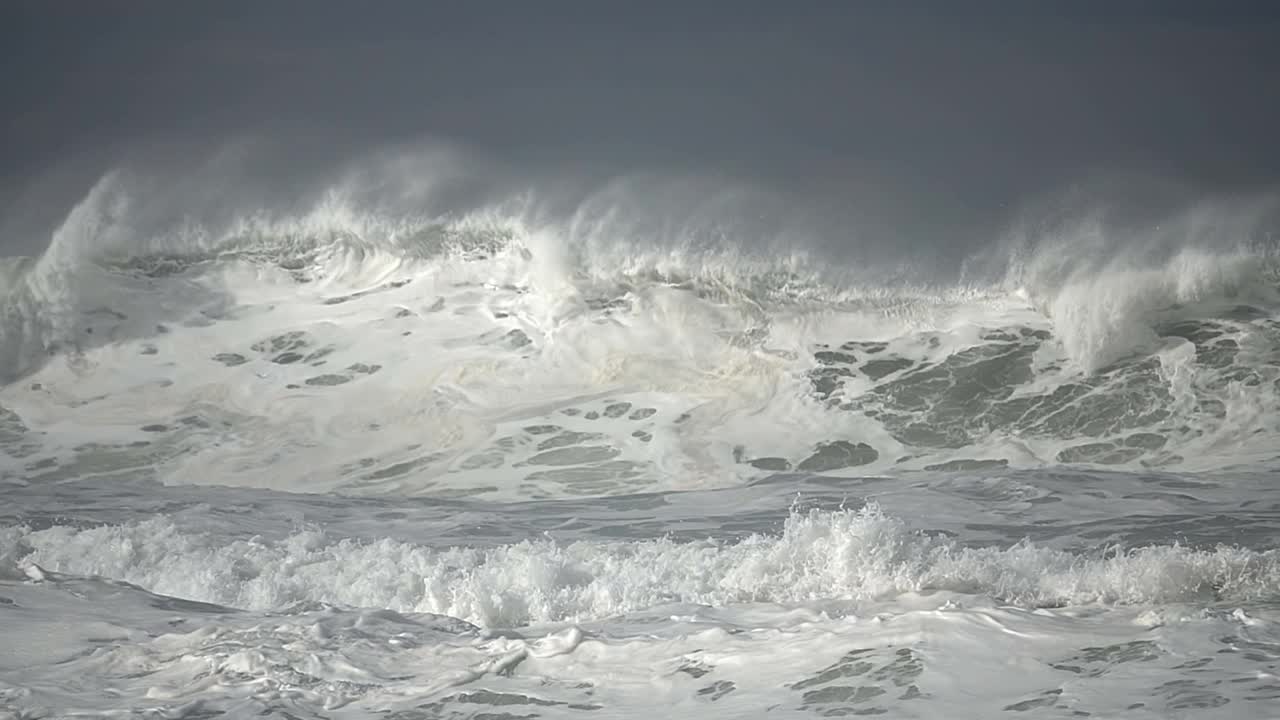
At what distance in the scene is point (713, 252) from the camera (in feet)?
39.0

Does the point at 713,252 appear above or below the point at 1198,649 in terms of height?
above

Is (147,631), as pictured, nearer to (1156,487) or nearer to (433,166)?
(1156,487)

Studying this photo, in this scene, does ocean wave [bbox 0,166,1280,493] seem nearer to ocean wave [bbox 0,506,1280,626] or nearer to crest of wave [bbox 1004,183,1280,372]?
crest of wave [bbox 1004,183,1280,372]

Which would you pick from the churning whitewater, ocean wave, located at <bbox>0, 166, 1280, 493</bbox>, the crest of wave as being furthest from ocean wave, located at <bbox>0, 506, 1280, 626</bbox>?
the crest of wave

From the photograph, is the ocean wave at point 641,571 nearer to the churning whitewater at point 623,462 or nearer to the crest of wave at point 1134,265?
the churning whitewater at point 623,462

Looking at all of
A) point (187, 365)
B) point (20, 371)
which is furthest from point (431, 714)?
point (20, 371)

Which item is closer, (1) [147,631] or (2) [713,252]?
(1) [147,631]

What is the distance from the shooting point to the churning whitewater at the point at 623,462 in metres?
4.34

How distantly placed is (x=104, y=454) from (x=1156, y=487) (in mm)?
8466

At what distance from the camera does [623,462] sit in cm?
992

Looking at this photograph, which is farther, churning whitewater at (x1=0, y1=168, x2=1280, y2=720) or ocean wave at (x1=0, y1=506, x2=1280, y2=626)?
ocean wave at (x1=0, y1=506, x2=1280, y2=626)

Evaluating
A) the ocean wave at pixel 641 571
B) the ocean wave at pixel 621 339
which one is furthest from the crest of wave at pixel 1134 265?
the ocean wave at pixel 641 571

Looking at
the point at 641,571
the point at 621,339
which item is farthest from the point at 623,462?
the point at 641,571

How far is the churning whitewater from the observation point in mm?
4336
